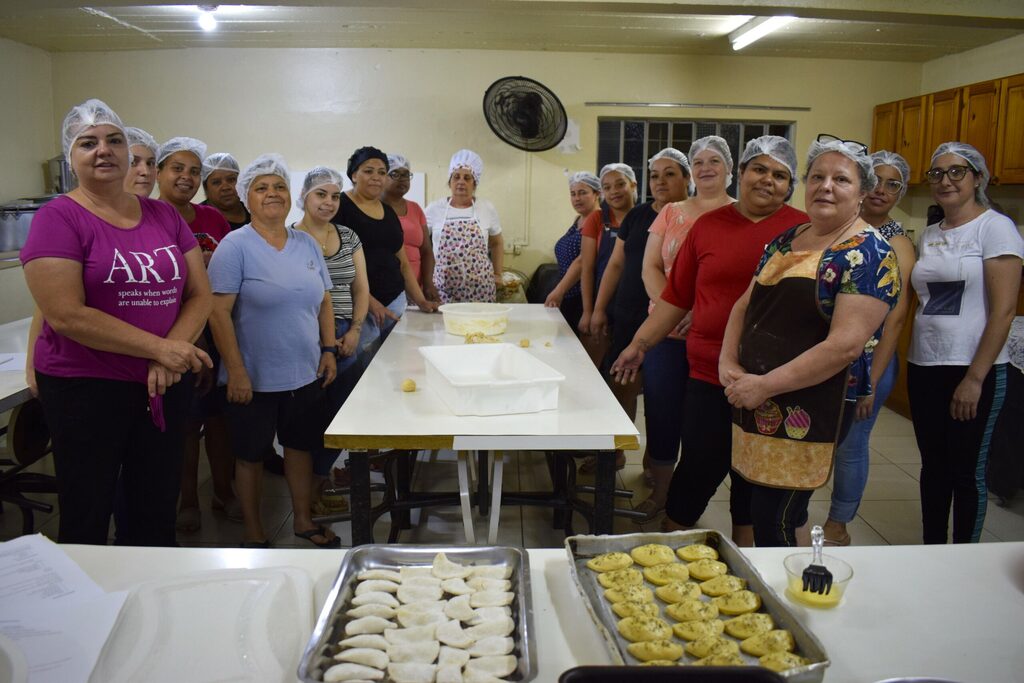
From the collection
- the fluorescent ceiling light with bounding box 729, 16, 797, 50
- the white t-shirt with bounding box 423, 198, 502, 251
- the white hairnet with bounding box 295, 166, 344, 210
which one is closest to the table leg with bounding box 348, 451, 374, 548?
the white hairnet with bounding box 295, 166, 344, 210

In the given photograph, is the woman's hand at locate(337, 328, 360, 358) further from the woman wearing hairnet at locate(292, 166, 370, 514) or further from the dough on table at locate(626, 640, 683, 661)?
the dough on table at locate(626, 640, 683, 661)

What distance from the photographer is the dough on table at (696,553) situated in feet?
3.72

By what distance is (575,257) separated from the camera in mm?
4105

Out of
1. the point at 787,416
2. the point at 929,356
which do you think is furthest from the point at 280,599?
the point at 929,356

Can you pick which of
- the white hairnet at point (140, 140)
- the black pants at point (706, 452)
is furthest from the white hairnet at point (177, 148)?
the black pants at point (706, 452)

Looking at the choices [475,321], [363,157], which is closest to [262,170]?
[363,157]

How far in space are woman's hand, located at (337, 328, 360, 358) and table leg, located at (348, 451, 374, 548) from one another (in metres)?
0.92

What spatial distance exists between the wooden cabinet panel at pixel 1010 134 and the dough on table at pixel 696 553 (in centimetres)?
437

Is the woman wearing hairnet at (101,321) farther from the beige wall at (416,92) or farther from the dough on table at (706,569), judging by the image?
the beige wall at (416,92)

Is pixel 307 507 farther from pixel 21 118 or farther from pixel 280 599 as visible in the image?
pixel 21 118

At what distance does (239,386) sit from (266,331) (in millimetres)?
195

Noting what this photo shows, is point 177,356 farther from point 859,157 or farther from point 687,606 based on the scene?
point 859,157

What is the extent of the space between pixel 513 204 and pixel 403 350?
3300 mm

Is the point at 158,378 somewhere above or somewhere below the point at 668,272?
below
